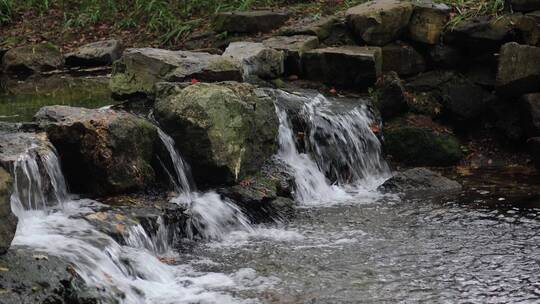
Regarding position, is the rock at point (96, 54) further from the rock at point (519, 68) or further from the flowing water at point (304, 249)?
the rock at point (519, 68)

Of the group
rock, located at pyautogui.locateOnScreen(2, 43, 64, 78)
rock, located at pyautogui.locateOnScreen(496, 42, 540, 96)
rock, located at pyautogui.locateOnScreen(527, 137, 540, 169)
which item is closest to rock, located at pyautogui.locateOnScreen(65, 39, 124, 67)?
rock, located at pyautogui.locateOnScreen(2, 43, 64, 78)

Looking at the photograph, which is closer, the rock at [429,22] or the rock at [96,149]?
the rock at [96,149]

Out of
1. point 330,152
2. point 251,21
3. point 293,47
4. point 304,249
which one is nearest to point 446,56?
point 293,47

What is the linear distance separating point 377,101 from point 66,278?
6675mm

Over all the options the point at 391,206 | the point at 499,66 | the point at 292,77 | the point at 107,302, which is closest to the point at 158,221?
the point at 107,302

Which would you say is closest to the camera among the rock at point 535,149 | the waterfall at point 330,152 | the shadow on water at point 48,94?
the waterfall at point 330,152

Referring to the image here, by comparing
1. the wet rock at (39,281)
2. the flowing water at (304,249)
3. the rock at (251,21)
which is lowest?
the flowing water at (304,249)

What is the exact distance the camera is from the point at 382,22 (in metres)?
11.2

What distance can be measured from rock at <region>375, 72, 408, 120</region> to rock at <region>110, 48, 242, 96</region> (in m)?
2.35

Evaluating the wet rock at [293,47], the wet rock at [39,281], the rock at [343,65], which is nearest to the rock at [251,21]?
the wet rock at [293,47]

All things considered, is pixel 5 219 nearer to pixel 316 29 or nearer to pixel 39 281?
pixel 39 281

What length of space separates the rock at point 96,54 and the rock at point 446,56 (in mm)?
6044

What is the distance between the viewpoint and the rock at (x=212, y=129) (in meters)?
7.69

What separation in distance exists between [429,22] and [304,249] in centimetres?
589
